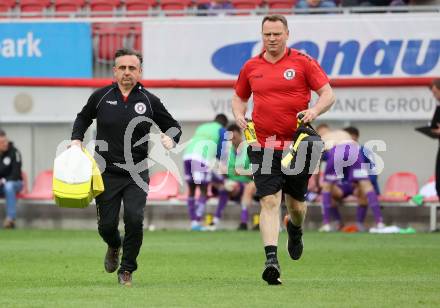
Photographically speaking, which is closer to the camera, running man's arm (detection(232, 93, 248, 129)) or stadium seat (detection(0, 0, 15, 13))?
running man's arm (detection(232, 93, 248, 129))

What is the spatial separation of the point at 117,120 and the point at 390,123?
11138 millimetres

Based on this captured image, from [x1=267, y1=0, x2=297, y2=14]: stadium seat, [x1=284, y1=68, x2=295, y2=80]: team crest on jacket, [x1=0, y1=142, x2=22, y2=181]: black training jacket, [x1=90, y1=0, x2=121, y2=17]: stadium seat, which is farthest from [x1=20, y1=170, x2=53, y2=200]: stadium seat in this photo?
[x1=284, y1=68, x2=295, y2=80]: team crest on jacket

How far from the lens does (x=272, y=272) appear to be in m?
10.8

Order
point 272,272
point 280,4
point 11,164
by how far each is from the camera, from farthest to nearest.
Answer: point 280,4
point 11,164
point 272,272

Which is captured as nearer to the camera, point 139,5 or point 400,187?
point 400,187

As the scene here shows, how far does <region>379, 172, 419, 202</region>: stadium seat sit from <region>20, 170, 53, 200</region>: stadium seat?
588cm

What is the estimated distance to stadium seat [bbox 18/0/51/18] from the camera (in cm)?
2394

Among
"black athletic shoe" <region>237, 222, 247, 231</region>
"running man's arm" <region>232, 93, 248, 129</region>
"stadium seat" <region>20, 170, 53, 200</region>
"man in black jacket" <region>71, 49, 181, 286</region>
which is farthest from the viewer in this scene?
"stadium seat" <region>20, 170, 53, 200</region>

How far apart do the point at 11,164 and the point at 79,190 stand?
10976mm

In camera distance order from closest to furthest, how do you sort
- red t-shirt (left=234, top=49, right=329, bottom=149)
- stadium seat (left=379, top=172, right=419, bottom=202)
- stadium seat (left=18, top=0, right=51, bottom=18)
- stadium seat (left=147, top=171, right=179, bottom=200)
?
red t-shirt (left=234, top=49, right=329, bottom=149)
stadium seat (left=379, top=172, right=419, bottom=202)
stadium seat (left=147, top=171, right=179, bottom=200)
stadium seat (left=18, top=0, right=51, bottom=18)

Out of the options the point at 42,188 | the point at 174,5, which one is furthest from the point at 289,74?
the point at 174,5

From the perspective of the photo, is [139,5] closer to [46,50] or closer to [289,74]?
[46,50]

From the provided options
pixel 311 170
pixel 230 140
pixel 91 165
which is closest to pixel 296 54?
pixel 311 170

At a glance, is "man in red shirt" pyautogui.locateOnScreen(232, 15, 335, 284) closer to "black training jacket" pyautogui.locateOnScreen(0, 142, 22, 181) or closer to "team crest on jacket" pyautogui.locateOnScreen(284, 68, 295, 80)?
"team crest on jacket" pyautogui.locateOnScreen(284, 68, 295, 80)
